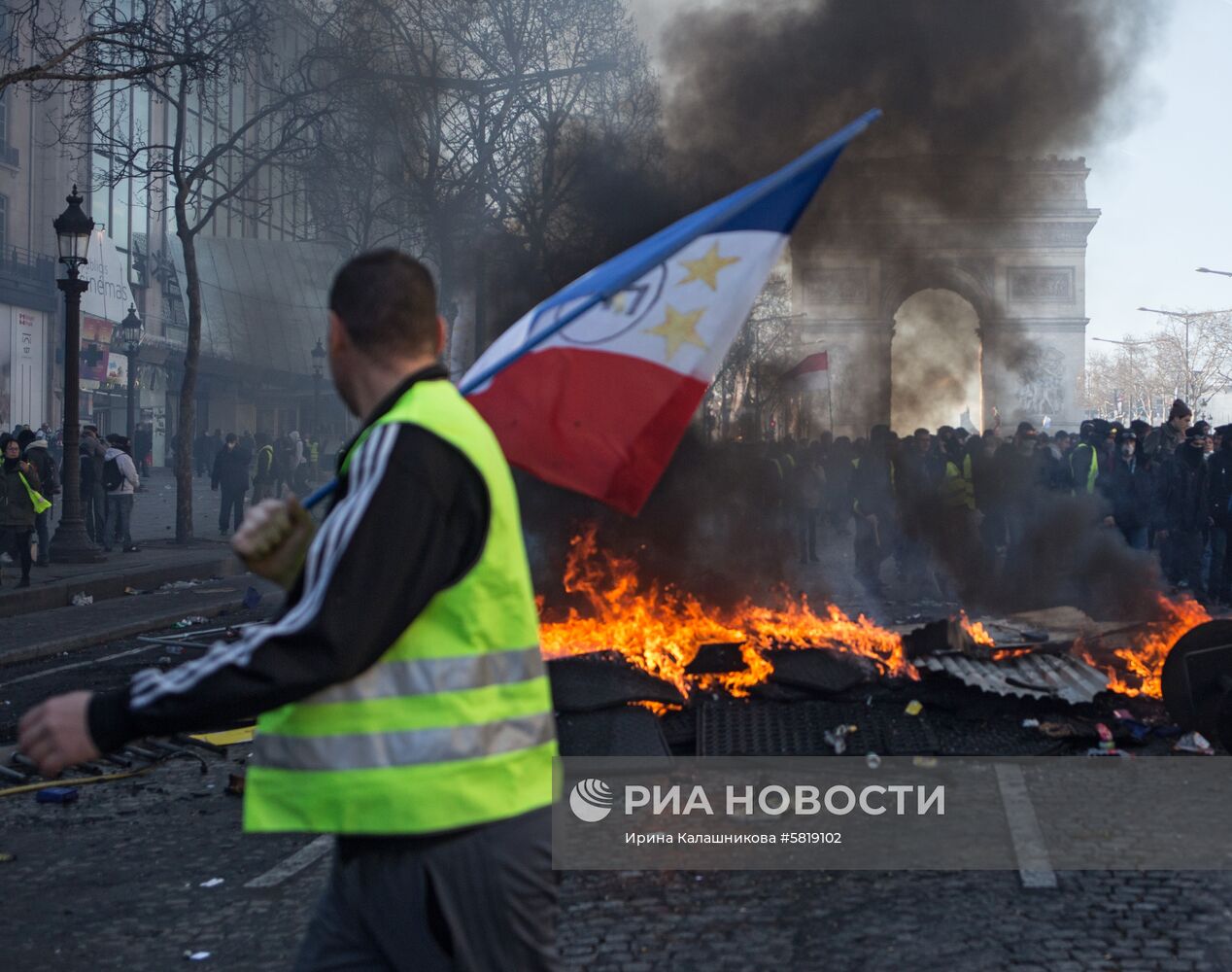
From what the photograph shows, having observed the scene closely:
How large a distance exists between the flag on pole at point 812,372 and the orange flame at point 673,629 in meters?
11.4

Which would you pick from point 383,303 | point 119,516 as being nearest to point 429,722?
point 383,303

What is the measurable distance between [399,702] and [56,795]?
4.60 metres

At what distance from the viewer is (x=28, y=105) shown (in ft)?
120

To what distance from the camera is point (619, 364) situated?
289 centimetres

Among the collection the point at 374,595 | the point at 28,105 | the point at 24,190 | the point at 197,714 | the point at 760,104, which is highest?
the point at 28,105

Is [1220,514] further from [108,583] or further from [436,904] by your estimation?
[436,904]

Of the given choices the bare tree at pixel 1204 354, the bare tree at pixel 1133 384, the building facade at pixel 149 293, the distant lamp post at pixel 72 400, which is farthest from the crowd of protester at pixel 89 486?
the bare tree at pixel 1133 384

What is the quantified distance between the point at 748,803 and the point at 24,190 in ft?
116

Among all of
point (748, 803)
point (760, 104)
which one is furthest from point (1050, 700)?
point (760, 104)

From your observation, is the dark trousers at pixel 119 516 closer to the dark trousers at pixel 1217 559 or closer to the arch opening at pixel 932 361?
the dark trousers at pixel 1217 559

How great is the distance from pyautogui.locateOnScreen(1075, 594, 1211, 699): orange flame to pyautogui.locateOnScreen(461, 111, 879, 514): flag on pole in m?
5.00

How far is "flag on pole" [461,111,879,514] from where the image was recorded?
2.84 meters

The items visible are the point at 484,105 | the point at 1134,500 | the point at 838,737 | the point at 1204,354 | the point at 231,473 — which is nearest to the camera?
the point at 838,737

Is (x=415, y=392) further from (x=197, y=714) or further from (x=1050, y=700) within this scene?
(x=1050, y=700)
